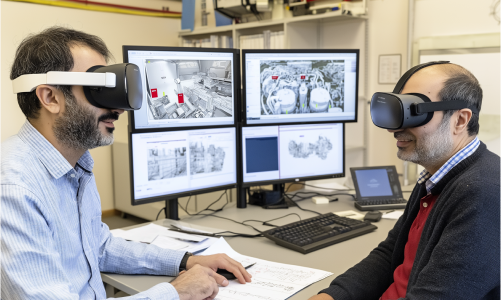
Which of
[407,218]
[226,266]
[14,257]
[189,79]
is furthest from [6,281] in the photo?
[189,79]

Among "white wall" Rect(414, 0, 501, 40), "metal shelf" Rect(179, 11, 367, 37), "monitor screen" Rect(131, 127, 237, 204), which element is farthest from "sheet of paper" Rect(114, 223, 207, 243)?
"white wall" Rect(414, 0, 501, 40)

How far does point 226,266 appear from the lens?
47.2 inches

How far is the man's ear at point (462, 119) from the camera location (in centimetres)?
99

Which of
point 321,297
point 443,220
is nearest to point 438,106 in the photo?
point 443,220

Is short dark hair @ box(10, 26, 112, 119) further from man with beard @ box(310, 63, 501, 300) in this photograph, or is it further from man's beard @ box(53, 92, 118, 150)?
man with beard @ box(310, 63, 501, 300)

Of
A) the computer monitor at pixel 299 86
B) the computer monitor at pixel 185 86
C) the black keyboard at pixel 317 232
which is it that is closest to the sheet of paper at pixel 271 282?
the black keyboard at pixel 317 232

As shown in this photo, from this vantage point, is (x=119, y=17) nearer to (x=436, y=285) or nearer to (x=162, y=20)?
(x=162, y=20)

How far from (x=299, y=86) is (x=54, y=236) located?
1318mm

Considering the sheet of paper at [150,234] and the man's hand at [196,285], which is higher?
the man's hand at [196,285]

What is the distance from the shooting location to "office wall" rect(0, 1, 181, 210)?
12.0 ft

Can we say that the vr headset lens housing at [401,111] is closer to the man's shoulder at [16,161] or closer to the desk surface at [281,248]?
the desk surface at [281,248]

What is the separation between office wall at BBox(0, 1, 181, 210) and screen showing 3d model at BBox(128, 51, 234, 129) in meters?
2.13

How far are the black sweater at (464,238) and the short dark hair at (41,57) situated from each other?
92 cm

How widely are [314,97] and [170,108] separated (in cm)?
71
